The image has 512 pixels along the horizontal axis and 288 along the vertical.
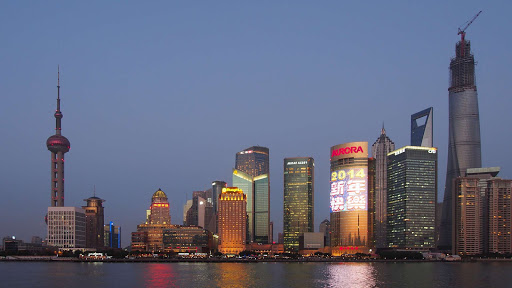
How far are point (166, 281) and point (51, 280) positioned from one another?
28.8 m

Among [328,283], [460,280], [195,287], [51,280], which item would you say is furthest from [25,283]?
[460,280]

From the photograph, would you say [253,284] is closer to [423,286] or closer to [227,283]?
[227,283]

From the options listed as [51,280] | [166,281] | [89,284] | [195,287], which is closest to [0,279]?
[51,280]

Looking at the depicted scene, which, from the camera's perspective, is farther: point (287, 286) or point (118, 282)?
point (118, 282)

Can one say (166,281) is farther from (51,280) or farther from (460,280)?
(460,280)

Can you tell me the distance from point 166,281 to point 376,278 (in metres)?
52.0

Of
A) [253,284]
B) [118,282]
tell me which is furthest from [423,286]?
[118,282]

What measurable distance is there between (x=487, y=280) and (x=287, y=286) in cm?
5372

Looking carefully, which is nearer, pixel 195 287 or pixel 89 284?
pixel 195 287

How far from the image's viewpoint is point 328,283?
146m

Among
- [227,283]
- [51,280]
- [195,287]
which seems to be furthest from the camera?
[51,280]

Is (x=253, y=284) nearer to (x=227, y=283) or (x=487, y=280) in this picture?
(x=227, y=283)

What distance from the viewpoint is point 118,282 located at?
149250mm

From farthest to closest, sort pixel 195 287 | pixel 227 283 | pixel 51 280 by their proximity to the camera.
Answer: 1. pixel 51 280
2. pixel 227 283
3. pixel 195 287
